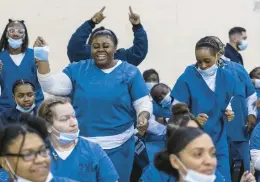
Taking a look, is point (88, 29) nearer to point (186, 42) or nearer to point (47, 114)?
point (47, 114)

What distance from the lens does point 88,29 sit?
6.87 m

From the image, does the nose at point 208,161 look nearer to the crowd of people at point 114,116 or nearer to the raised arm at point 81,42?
the crowd of people at point 114,116

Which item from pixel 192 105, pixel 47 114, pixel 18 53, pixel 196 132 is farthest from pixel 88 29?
pixel 196 132

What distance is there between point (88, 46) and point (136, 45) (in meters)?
0.42

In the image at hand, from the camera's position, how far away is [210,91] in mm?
6410

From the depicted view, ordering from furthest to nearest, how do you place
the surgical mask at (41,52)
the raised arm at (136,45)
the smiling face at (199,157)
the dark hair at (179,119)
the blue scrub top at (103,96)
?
1. the raised arm at (136,45)
2. the blue scrub top at (103,96)
3. the surgical mask at (41,52)
4. the dark hair at (179,119)
5. the smiling face at (199,157)

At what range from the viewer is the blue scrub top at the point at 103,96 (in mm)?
5996

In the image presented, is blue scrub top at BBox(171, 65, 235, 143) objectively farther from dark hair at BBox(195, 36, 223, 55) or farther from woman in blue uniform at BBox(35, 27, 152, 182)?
woman in blue uniform at BBox(35, 27, 152, 182)

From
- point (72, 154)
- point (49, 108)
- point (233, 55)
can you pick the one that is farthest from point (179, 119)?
point (233, 55)

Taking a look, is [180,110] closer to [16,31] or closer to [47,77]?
[47,77]

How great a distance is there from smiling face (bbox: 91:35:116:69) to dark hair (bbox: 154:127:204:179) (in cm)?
179

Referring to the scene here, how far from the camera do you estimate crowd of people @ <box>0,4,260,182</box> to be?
4.15m

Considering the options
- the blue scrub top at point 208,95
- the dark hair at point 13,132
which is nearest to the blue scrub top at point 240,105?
the blue scrub top at point 208,95

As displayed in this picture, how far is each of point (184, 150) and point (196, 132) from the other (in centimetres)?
12
